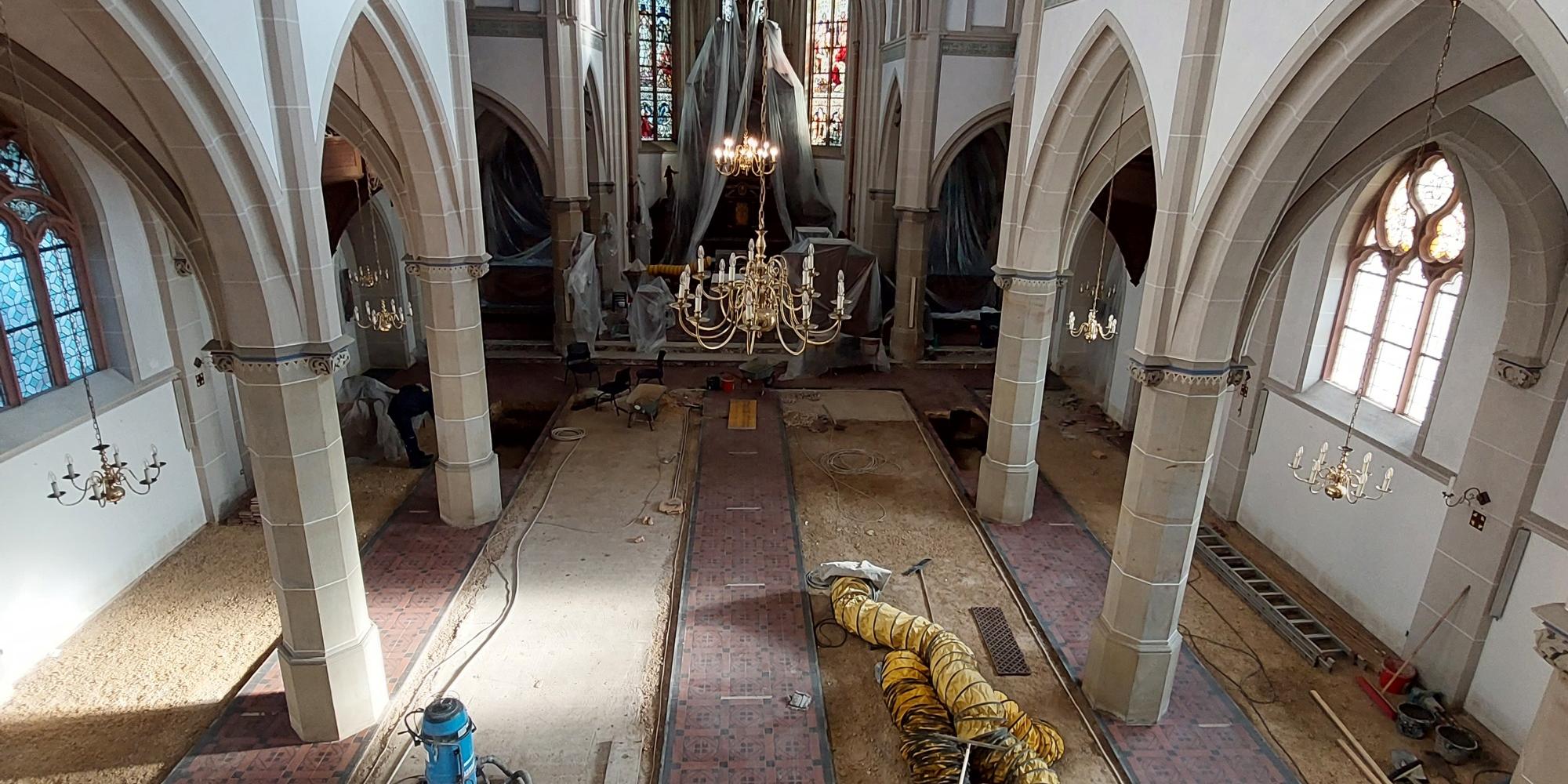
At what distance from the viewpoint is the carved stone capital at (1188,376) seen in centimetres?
655

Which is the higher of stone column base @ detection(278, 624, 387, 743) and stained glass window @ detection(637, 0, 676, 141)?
stained glass window @ detection(637, 0, 676, 141)

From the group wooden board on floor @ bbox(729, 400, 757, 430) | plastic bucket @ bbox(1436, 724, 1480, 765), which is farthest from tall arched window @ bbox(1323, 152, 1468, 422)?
wooden board on floor @ bbox(729, 400, 757, 430)

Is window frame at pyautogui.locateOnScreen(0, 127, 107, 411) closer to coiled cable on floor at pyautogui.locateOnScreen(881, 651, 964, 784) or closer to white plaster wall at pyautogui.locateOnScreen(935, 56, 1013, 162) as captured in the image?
coiled cable on floor at pyautogui.locateOnScreen(881, 651, 964, 784)

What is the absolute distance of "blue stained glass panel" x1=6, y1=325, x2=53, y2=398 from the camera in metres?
8.34

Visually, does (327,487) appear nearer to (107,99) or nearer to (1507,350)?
(107,99)

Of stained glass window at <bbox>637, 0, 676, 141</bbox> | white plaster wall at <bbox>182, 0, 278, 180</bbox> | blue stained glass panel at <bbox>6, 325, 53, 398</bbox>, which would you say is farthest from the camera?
stained glass window at <bbox>637, 0, 676, 141</bbox>

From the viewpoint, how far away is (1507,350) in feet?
24.5

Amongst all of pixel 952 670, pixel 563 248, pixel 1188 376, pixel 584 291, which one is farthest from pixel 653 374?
pixel 1188 376

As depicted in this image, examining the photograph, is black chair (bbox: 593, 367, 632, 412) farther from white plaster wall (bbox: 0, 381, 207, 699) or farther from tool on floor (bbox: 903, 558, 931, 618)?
tool on floor (bbox: 903, 558, 931, 618)

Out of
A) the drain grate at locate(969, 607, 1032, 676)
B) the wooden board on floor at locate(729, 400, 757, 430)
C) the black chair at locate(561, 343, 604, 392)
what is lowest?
the drain grate at locate(969, 607, 1032, 676)

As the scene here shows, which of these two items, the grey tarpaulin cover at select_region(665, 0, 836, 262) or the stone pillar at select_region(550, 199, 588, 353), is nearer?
the stone pillar at select_region(550, 199, 588, 353)

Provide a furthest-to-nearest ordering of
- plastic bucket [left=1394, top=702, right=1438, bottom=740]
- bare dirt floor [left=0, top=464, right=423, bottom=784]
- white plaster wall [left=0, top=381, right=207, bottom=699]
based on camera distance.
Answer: white plaster wall [left=0, top=381, right=207, bottom=699] → plastic bucket [left=1394, top=702, right=1438, bottom=740] → bare dirt floor [left=0, top=464, right=423, bottom=784]

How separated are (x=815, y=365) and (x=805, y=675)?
9.79 meters

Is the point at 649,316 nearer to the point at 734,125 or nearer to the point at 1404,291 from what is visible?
the point at 734,125
